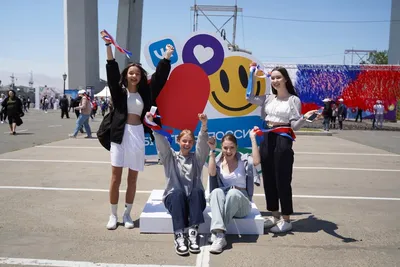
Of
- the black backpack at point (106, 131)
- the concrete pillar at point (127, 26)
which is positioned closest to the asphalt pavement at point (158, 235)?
the black backpack at point (106, 131)

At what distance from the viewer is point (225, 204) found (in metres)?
3.82

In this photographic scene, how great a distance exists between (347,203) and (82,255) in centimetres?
377

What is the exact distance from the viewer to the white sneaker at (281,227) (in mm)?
4117

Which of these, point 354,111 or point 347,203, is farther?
point 354,111

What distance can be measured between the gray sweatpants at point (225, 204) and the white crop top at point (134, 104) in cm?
117

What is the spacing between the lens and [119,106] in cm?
402

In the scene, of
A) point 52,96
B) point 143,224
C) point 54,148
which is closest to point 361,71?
point 54,148

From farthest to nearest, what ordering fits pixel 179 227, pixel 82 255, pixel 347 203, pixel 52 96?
1. pixel 52 96
2. pixel 347 203
3. pixel 179 227
4. pixel 82 255

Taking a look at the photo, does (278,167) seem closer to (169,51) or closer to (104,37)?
(169,51)

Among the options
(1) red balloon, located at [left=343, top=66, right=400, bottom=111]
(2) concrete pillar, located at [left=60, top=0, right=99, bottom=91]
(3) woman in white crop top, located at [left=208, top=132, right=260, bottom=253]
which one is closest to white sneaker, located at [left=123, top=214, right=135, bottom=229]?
(3) woman in white crop top, located at [left=208, top=132, right=260, bottom=253]

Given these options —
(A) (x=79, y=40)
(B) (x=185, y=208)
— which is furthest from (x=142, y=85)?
(A) (x=79, y=40)

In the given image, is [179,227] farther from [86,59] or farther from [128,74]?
[86,59]

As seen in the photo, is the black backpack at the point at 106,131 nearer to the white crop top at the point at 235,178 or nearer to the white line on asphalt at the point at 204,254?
the white crop top at the point at 235,178

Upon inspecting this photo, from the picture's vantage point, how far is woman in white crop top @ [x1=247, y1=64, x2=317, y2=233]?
13.2ft
